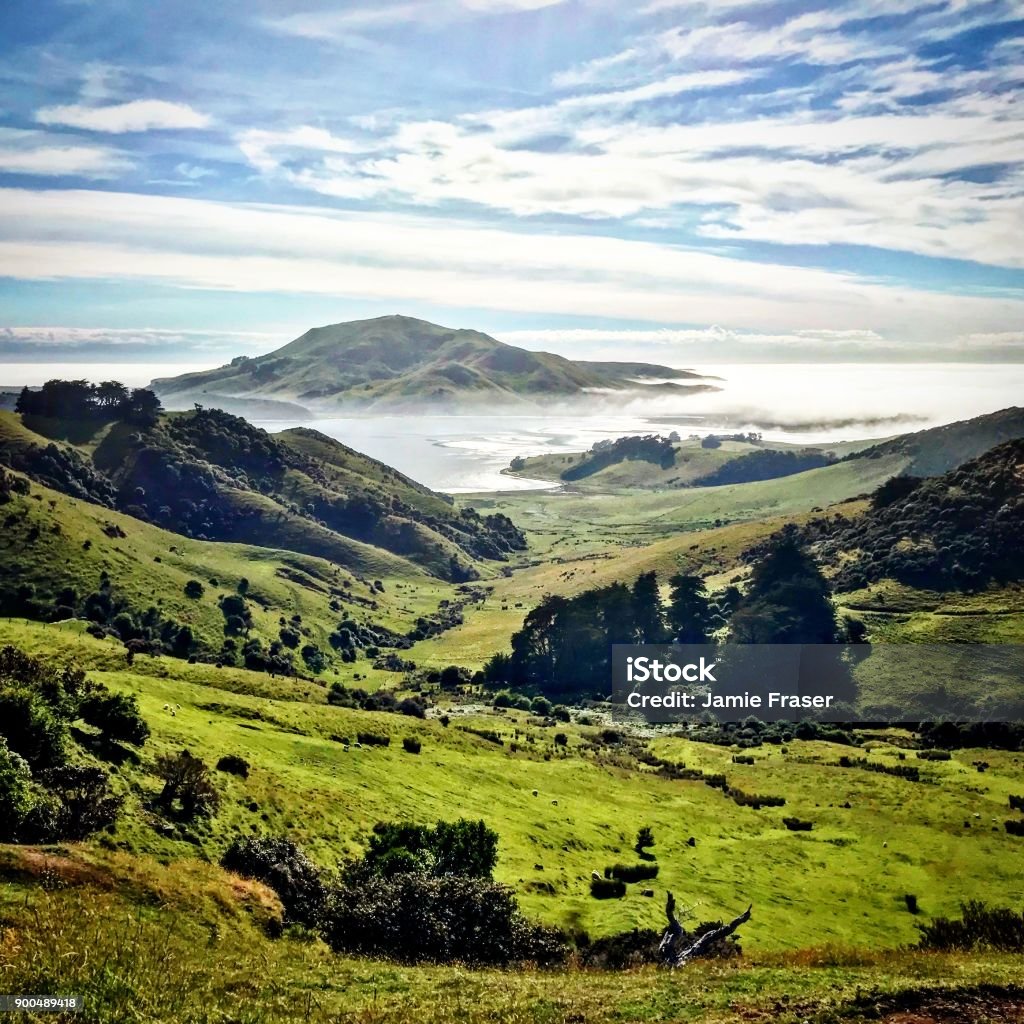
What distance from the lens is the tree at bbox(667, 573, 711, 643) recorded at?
17025 centimetres

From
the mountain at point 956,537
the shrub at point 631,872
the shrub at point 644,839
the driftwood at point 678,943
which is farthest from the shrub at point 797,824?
the mountain at point 956,537

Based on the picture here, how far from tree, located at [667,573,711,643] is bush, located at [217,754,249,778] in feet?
431

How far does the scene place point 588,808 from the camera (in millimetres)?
70875

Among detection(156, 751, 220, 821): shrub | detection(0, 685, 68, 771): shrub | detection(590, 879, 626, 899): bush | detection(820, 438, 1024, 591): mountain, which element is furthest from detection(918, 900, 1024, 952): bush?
detection(820, 438, 1024, 591): mountain

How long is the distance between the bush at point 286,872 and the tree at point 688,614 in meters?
140

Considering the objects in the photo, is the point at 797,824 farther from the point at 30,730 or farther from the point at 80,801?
the point at 30,730

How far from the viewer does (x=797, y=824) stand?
74.9 meters

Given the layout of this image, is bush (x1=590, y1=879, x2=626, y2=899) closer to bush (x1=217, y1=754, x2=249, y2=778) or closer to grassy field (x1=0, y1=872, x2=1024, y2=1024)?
grassy field (x1=0, y1=872, x2=1024, y2=1024)

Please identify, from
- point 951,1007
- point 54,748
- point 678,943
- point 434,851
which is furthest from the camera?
point 434,851

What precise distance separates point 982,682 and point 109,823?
13593 centimetres

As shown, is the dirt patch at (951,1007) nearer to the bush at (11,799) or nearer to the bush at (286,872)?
the bush at (286,872)

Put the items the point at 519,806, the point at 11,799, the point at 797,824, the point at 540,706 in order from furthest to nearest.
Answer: the point at 540,706 → the point at 797,824 → the point at 519,806 → the point at 11,799

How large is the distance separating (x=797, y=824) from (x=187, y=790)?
189ft

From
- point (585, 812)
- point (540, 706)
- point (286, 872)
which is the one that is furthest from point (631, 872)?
point (540, 706)
